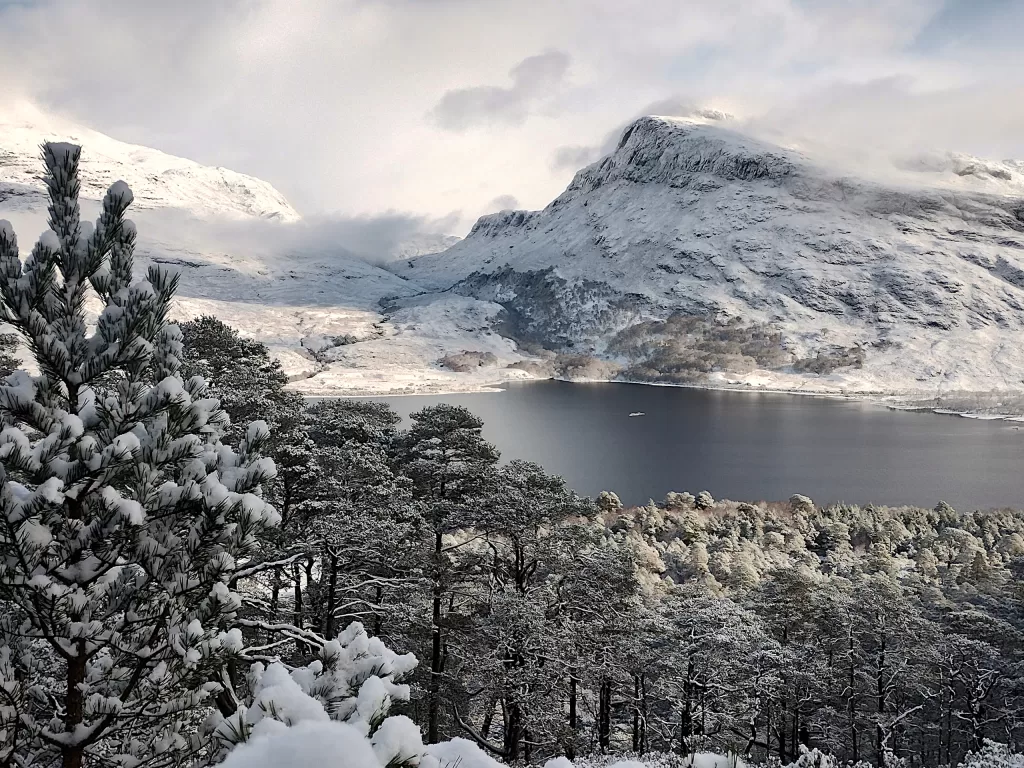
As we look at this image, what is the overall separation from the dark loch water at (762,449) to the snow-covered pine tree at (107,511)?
4651 centimetres

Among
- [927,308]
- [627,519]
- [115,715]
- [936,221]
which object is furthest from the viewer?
[936,221]

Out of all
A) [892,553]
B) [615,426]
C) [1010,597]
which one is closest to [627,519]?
[892,553]

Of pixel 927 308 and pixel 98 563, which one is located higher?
pixel 927 308

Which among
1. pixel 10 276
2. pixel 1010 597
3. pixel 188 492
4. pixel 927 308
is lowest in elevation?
pixel 1010 597

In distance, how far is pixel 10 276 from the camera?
3.25 metres

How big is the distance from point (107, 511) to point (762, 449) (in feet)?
246

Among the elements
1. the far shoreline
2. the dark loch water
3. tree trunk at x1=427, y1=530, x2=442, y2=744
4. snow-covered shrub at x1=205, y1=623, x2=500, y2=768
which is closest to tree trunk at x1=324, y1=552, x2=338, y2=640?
tree trunk at x1=427, y1=530, x2=442, y2=744

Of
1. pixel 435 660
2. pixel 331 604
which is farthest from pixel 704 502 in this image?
pixel 331 604

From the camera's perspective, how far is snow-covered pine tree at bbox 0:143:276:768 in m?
2.99

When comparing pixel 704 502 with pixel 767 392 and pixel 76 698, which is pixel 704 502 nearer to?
pixel 76 698

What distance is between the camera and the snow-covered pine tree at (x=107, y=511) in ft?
9.82

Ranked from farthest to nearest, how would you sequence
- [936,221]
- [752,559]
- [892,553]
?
[936,221] → [892,553] → [752,559]

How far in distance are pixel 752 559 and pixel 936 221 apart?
214121mm

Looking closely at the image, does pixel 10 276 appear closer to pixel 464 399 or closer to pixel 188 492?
pixel 188 492
